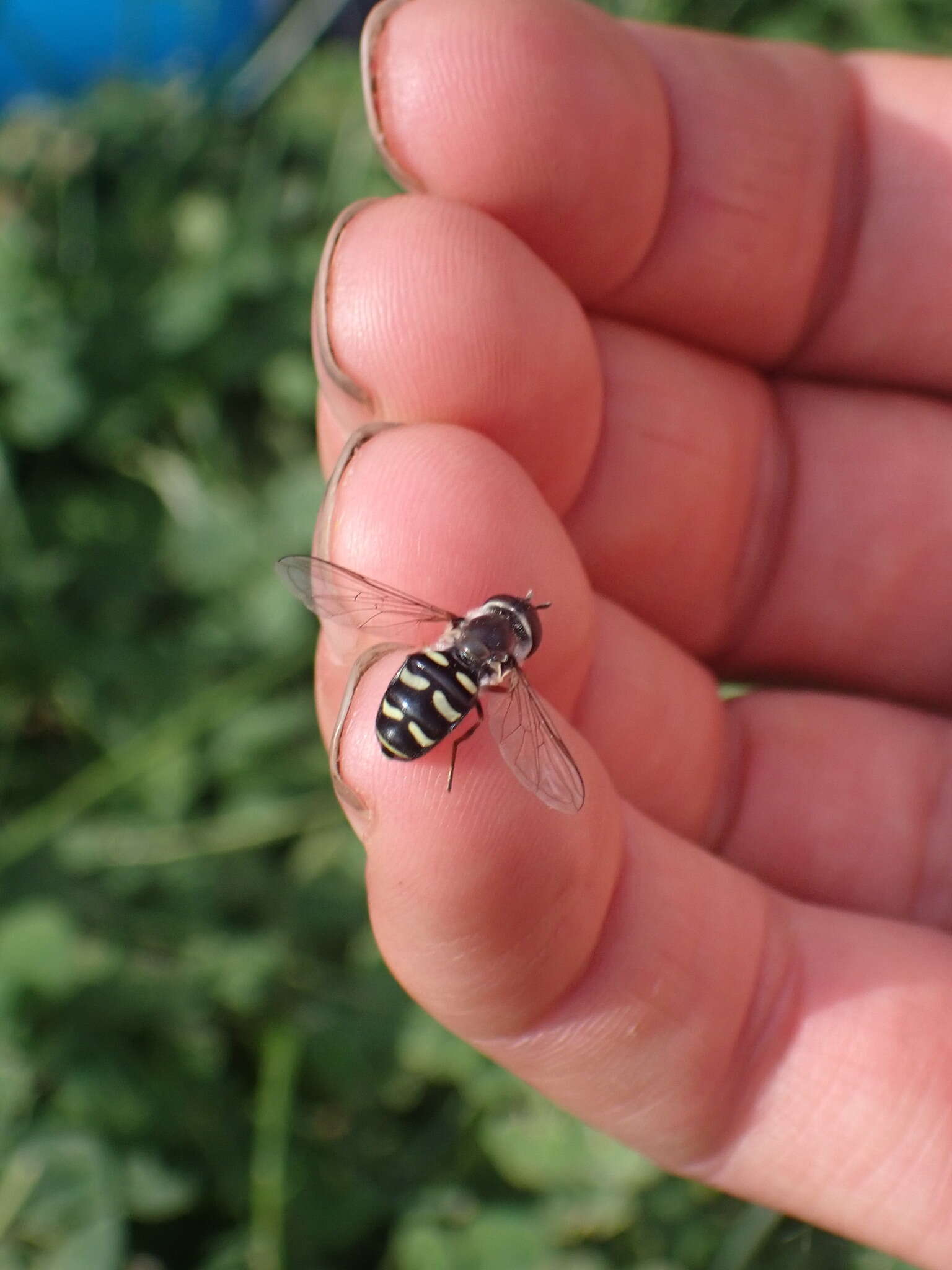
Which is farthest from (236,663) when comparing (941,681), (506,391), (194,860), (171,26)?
(171,26)

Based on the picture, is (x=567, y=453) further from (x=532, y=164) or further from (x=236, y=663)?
(x=236, y=663)

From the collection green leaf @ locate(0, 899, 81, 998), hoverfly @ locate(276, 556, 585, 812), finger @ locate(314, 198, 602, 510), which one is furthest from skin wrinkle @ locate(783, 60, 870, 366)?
green leaf @ locate(0, 899, 81, 998)

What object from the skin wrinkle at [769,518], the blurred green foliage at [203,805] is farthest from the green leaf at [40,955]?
the skin wrinkle at [769,518]

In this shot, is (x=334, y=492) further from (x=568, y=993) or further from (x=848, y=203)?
(x=848, y=203)

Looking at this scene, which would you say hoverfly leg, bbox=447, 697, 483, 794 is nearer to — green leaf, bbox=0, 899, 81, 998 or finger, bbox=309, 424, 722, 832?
finger, bbox=309, 424, 722, 832

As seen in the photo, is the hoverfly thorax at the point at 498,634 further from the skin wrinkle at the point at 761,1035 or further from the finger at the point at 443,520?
the skin wrinkle at the point at 761,1035

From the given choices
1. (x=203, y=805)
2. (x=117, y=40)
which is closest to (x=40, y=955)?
(x=203, y=805)
